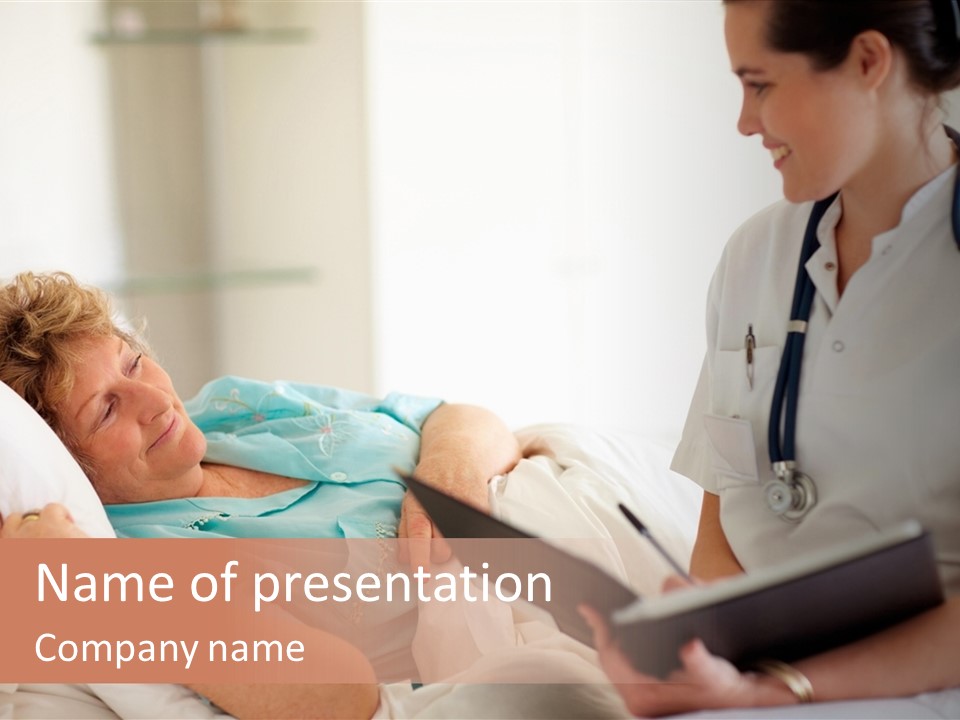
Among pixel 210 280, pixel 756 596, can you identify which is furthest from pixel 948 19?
pixel 210 280

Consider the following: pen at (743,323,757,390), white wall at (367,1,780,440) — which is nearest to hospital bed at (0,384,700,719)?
pen at (743,323,757,390)

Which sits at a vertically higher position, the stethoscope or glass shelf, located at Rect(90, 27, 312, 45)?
glass shelf, located at Rect(90, 27, 312, 45)

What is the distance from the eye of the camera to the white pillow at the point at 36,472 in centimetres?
136

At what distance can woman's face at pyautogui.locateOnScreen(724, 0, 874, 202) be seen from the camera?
3.84 feet

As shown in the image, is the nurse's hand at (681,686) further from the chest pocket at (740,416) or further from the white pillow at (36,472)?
the white pillow at (36,472)

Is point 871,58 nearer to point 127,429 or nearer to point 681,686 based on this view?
point 681,686

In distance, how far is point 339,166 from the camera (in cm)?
352

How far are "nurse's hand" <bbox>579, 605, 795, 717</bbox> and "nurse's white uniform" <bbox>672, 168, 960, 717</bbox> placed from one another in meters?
0.03

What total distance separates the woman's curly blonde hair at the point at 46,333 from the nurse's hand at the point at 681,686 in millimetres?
856

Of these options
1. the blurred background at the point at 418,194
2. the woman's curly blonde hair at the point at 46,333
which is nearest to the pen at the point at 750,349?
the woman's curly blonde hair at the point at 46,333

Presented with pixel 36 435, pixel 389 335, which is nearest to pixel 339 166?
pixel 389 335

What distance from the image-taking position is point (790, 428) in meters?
1.29

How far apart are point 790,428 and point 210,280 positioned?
2.45 metres

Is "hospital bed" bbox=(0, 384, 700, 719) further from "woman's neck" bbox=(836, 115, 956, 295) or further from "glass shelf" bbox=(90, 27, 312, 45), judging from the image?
"glass shelf" bbox=(90, 27, 312, 45)
